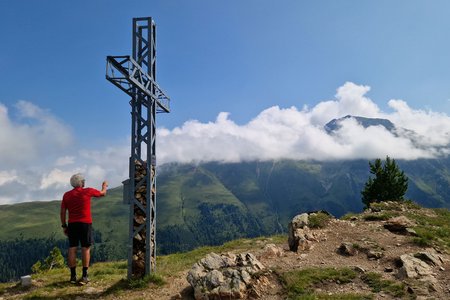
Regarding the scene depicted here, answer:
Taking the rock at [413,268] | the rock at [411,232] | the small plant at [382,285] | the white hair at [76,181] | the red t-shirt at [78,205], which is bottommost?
the small plant at [382,285]

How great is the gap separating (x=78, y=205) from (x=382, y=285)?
11.6 m

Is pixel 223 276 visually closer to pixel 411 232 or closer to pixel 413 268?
Answer: pixel 413 268

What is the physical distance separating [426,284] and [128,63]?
13645mm

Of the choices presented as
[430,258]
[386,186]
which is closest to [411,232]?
[430,258]

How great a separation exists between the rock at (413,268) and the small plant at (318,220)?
268 inches

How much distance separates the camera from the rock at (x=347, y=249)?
56.5ft

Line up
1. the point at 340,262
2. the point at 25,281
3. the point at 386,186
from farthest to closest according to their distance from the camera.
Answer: the point at 386,186
the point at 340,262
the point at 25,281

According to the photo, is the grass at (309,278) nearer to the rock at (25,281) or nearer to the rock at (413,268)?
the rock at (413,268)

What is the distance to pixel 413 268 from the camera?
14.2 meters

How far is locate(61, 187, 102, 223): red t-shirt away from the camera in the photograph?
1361cm

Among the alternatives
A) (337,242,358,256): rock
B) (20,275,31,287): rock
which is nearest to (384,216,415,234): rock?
(337,242,358,256): rock

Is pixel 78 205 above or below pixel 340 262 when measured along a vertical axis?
above

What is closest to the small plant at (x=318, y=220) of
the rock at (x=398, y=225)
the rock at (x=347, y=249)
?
the rock at (x=398, y=225)

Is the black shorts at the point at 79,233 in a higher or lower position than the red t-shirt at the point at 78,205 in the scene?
lower
